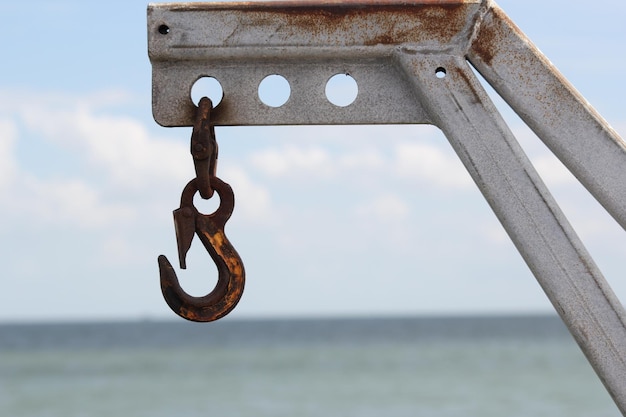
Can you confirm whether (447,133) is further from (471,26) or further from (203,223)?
(203,223)

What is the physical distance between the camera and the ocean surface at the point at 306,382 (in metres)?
22.2

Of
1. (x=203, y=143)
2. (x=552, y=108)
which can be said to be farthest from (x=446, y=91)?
(x=203, y=143)

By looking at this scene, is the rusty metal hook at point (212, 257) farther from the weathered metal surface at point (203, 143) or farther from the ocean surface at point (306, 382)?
the ocean surface at point (306, 382)

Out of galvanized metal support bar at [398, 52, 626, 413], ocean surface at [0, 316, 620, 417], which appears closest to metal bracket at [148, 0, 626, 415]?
galvanized metal support bar at [398, 52, 626, 413]

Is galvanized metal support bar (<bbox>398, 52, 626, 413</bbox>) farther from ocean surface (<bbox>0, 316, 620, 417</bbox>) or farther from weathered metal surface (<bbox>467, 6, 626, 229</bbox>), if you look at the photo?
ocean surface (<bbox>0, 316, 620, 417</bbox>)

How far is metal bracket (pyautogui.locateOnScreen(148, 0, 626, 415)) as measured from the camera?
198 cm

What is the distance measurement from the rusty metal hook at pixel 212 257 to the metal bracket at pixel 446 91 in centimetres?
15

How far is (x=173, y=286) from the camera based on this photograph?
2.13 meters

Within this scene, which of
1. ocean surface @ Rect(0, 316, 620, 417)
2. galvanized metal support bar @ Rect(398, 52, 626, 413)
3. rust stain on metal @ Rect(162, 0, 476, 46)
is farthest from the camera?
ocean surface @ Rect(0, 316, 620, 417)

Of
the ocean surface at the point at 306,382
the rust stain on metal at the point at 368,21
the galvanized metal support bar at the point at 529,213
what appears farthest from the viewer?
the ocean surface at the point at 306,382

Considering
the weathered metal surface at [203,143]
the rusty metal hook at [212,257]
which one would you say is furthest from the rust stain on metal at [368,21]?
the rusty metal hook at [212,257]

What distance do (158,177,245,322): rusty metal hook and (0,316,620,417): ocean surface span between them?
18.7 m

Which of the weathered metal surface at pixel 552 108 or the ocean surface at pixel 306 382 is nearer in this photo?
the weathered metal surface at pixel 552 108

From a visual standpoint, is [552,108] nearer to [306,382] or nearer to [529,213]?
[529,213]
